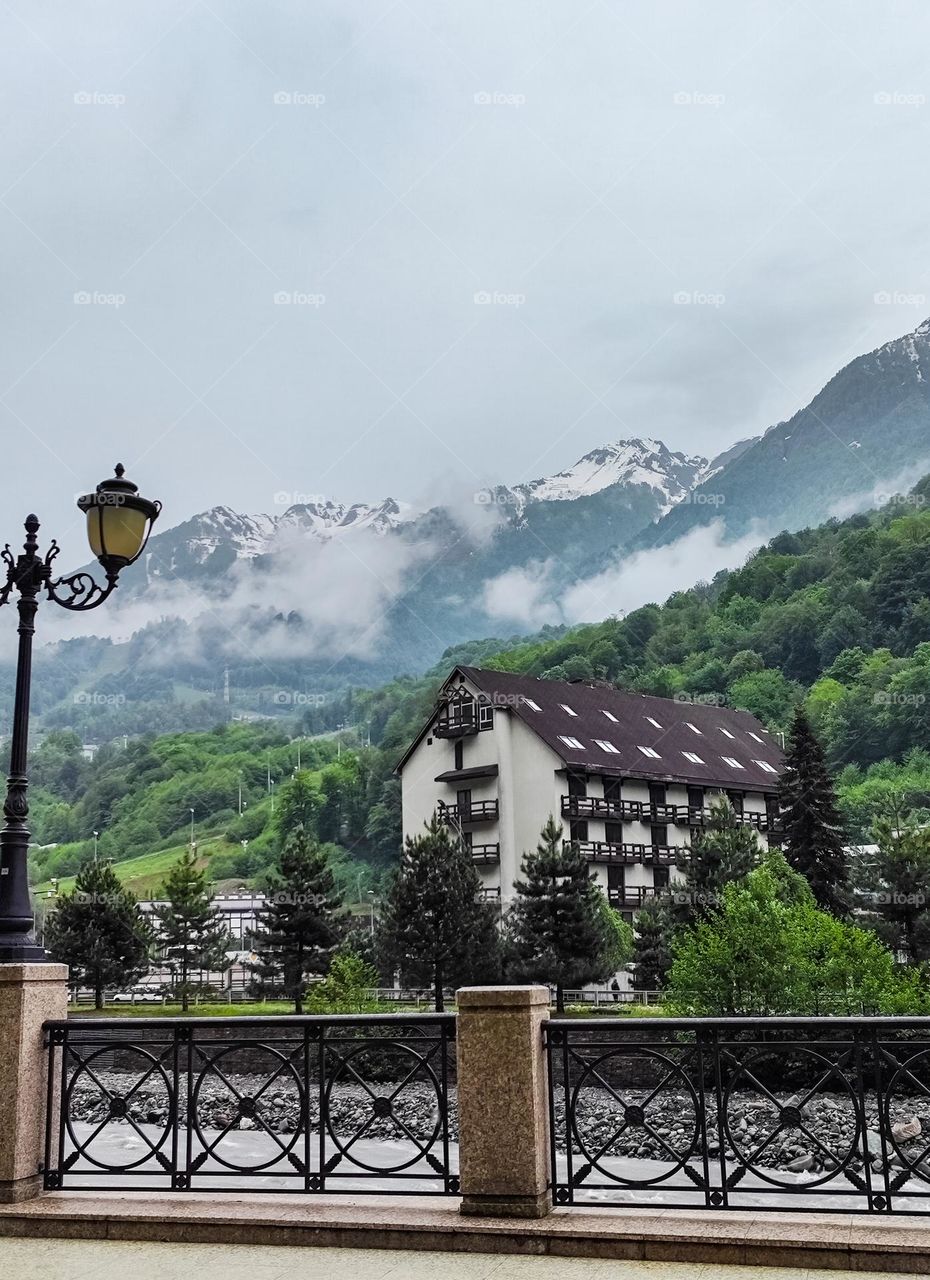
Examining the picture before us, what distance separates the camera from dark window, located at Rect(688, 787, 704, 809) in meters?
61.4

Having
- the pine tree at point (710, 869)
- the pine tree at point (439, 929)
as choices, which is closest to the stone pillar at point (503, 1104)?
the pine tree at point (439, 929)

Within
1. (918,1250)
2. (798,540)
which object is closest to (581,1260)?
(918,1250)

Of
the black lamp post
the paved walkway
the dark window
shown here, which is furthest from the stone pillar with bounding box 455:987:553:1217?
the dark window

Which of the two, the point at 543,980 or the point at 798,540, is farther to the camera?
the point at 798,540

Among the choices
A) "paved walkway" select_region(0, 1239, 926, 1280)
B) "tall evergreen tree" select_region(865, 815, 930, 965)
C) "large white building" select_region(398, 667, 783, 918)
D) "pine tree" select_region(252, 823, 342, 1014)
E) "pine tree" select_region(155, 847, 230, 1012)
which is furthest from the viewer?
"pine tree" select_region(155, 847, 230, 1012)

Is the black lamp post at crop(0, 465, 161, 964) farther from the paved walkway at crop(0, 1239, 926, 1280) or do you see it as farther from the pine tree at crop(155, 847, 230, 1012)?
the pine tree at crop(155, 847, 230, 1012)

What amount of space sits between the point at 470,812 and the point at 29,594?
49.1 metres

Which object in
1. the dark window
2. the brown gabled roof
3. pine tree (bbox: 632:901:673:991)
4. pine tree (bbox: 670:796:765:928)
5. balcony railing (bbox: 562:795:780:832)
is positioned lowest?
pine tree (bbox: 632:901:673:991)

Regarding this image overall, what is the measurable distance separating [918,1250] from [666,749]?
5811cm

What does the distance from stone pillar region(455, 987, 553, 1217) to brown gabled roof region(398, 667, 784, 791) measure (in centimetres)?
4827

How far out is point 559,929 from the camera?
145 feet

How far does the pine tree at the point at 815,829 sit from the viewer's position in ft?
165

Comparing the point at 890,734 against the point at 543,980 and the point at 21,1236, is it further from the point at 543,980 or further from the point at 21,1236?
the point at 21,1236

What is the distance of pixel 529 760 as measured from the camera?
186ft
